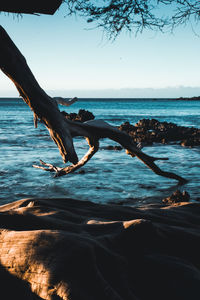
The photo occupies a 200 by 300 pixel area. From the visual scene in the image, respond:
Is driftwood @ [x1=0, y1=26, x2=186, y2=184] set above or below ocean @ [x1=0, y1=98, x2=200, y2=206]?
above

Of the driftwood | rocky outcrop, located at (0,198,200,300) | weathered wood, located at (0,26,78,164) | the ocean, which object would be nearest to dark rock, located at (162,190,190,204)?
the ocean

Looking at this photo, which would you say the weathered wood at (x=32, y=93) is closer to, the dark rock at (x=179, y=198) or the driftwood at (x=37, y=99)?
the driftwood at (x=37, y=99)

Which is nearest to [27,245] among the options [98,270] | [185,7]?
[98,270]

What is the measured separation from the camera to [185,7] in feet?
13.6

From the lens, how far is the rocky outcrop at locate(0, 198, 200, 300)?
1.77 meters

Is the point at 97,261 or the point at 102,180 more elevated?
the point at 97,261

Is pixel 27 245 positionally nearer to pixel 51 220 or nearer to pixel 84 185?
pixel 51 220


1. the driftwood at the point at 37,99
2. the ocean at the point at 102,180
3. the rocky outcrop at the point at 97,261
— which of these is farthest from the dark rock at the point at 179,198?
the driftwood at the point at 37,99

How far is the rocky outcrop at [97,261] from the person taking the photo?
69.5 inches

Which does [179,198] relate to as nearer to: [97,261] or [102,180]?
[102,180]

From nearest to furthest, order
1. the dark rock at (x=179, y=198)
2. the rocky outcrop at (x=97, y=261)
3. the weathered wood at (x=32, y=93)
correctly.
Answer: the rocky outcrop at (x=97, y=261) → the weathered wood at (x=32, y=93) → the dark rock at (x=179, y=198)

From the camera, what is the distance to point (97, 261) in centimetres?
198

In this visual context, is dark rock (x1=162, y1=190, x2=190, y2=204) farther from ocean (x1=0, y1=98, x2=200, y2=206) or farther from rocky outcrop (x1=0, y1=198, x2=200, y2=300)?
rocky outcrop (x1=0, y1=198, x2=200, y2=300)

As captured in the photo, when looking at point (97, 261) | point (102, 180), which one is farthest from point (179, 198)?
point (97, 261)
